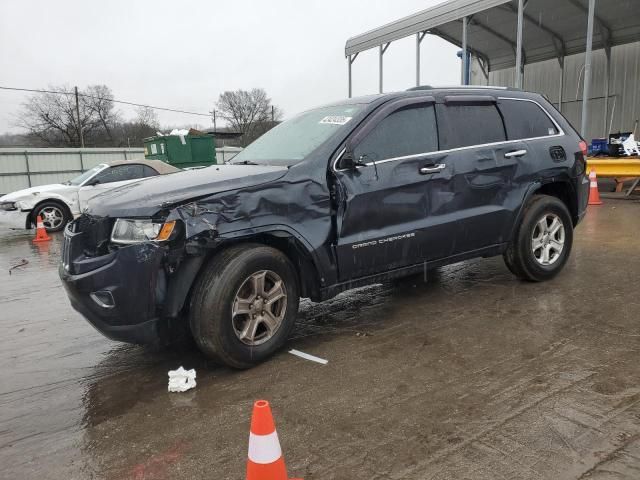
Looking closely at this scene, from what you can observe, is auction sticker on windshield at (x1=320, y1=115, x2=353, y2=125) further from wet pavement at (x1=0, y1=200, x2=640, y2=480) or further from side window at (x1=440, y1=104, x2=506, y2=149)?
wet pavement at (x1=0, y1=200, x2=640, y2=480)

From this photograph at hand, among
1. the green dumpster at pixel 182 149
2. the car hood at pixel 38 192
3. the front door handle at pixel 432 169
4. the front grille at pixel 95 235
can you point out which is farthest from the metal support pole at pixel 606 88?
the front grille at pixel 95 235

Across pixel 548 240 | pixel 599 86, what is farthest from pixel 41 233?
pixel 599 86

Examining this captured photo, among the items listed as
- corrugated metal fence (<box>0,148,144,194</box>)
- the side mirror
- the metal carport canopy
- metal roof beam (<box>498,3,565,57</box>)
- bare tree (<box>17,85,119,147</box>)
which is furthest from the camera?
bare tree (<box>17,85,119,147</box>)

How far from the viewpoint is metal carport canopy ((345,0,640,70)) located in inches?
580

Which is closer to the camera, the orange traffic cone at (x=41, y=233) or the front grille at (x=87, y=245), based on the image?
the front grille at (x=87, y=245)

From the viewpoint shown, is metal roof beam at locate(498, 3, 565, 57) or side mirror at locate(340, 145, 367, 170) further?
metal roof beam at locate(498, 3, 565, 57)

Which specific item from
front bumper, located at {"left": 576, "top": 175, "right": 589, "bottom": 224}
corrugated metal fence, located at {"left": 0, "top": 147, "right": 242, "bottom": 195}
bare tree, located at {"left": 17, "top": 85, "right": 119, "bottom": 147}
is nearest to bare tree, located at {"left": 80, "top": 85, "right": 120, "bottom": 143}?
bare tree, located at {"left": 17, "top": 85, "right": 119, "bottom": 147}

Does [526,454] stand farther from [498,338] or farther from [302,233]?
[302,233]

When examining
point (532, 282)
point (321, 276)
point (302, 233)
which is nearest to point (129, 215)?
point (302, 233)

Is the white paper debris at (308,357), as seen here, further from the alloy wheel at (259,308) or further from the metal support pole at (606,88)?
the metal support pole at (606,88)

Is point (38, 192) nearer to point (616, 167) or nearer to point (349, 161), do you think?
point (349, 161)

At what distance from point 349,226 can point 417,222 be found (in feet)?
2.20

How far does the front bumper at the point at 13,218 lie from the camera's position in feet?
36.1

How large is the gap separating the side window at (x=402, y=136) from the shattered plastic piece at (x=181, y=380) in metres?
1.95
